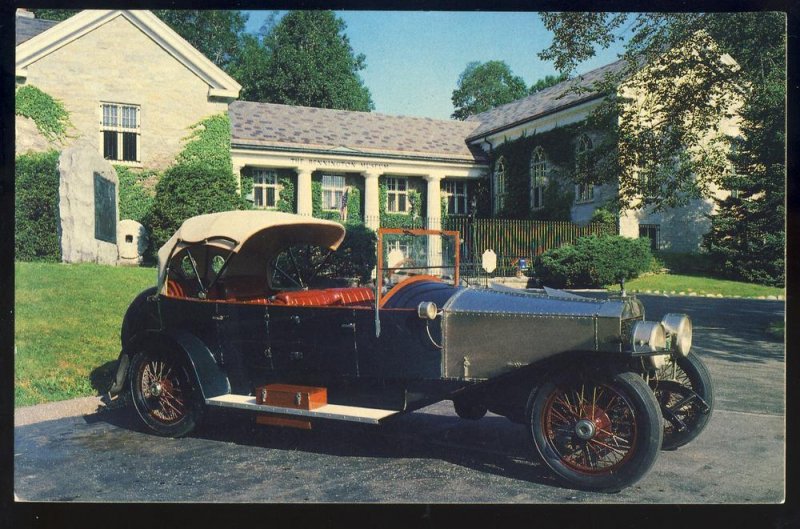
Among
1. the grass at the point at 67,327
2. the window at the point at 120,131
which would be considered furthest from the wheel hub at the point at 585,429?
the window at the point at 120,131

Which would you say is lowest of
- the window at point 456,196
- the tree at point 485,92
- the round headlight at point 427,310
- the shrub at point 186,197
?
the round headlight at point 427,310

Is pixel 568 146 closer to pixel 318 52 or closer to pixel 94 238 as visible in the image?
pixel 318 52

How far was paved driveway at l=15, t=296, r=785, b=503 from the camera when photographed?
452 centimetres

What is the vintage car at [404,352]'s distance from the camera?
4.54 meters

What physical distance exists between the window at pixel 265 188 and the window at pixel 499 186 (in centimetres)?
857

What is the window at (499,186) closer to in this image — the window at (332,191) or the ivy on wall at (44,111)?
the window at (332,191)

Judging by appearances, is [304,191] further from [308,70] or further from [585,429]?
[585,429]

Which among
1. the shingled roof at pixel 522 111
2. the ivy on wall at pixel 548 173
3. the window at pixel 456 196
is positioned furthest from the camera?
the window at pixel 456 196

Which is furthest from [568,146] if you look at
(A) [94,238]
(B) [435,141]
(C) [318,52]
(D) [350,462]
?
(D) [350,462]

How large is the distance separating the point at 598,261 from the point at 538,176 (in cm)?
776

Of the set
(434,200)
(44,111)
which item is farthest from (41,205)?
(434,200)

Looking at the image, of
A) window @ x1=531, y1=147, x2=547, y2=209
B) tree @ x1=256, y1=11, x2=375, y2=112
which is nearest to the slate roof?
tree @ x1=256, y1=11, x2=375, y2=112

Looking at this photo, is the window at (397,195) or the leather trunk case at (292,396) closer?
the leather trunk case at (292,396)

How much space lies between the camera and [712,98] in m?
10.6
